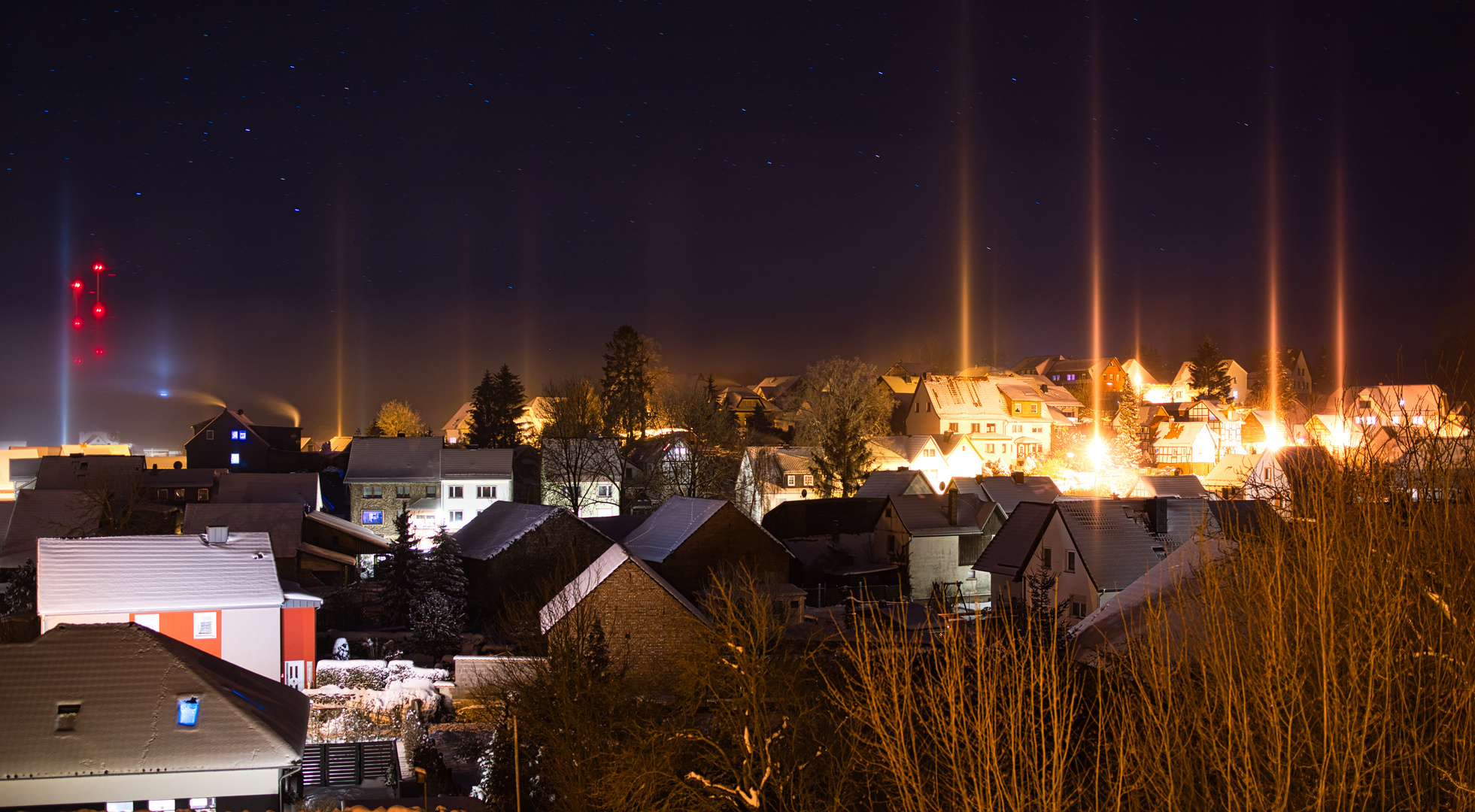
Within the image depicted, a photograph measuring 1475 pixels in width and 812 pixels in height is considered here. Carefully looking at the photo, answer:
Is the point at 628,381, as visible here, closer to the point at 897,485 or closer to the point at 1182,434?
the point at 897,485

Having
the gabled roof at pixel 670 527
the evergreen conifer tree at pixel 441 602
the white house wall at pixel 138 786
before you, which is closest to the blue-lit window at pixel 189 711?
the white house wall at pixel 138 786

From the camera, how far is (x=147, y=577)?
25578 millimetres

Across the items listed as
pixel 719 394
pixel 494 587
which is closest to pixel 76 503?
pixel 494 587

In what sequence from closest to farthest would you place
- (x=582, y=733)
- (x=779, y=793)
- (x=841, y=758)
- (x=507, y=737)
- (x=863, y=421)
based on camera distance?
(x=779, y=793), (x=841, y=758), (x=582, y=733), (x=507, y=737), (x=863, y=421)

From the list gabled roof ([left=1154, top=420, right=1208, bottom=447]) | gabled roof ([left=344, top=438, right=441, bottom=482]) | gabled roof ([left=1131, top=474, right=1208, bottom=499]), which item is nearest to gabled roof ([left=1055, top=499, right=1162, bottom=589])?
gabled roof ([left=1131, top=474, right=1208, bottom=499])

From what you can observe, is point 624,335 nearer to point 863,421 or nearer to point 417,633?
point 863,421

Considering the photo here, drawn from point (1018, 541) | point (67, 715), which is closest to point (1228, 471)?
point (1018, 541)

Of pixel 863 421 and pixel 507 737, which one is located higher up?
pixel 863 421

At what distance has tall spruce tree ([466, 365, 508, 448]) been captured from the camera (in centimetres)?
7269

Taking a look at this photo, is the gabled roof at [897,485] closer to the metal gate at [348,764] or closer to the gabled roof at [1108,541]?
the gabled roof at [1108,541]

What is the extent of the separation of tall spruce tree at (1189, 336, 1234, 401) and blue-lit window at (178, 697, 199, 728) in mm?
91178

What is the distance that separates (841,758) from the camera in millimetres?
13945

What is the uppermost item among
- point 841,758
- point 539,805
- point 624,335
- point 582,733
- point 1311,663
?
point 624,335

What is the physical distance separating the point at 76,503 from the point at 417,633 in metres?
25.7
